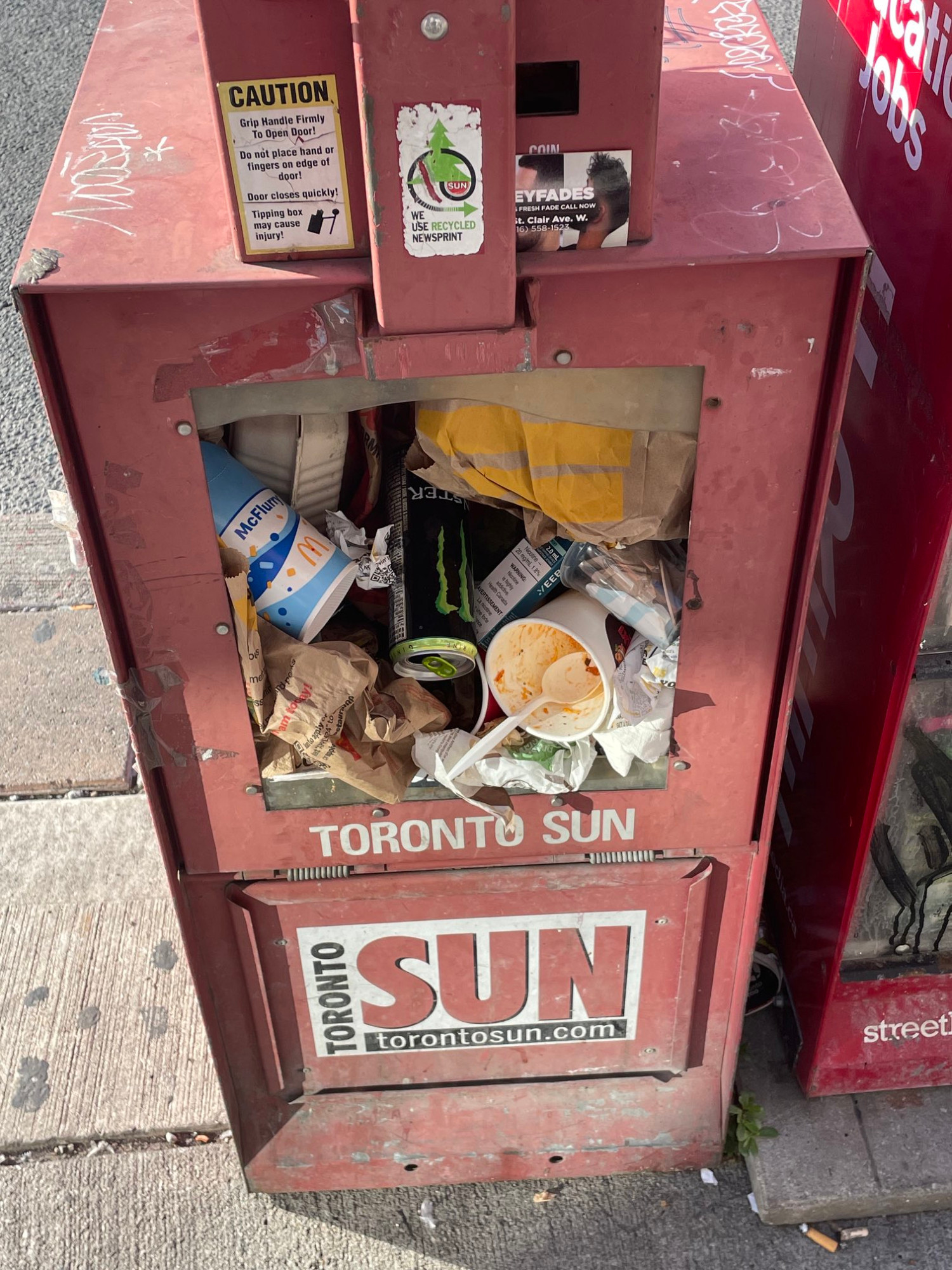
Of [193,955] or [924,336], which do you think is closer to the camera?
[924,336]

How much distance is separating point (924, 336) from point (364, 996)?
1.42 metres

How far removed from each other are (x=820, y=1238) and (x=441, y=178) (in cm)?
211

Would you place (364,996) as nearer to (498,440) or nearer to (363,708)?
(363,708)

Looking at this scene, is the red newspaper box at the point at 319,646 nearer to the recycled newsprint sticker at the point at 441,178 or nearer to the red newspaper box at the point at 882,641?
the recycled newsprint sticker at the point at 441,178

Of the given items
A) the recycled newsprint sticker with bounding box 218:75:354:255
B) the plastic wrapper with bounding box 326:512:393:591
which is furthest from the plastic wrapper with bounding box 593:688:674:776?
the recycled newsprint sticker with bounding box 218:75:354:255

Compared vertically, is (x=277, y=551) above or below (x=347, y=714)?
above

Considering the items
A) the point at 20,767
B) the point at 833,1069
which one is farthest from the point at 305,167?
the point at 20,767

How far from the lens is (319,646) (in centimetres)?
155

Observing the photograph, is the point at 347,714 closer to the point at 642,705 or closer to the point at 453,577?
the point at 453,577

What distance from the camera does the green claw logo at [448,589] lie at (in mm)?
1601

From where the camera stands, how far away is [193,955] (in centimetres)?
190

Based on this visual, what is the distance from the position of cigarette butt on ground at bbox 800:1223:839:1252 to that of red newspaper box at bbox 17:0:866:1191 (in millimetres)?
214

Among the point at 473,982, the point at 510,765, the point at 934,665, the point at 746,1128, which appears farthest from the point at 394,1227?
the point at 934,665

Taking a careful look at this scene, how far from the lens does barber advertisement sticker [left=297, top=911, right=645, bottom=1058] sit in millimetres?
1945
